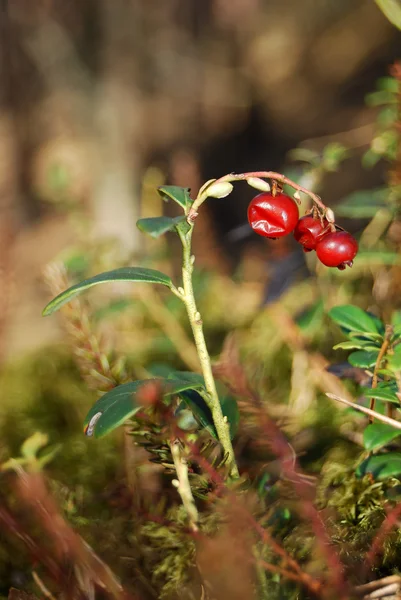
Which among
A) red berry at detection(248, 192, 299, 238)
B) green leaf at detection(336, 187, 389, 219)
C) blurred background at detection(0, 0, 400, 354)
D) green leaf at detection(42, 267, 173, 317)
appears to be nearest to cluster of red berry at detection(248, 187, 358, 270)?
red berry at detection(248, 192, 299, 238)

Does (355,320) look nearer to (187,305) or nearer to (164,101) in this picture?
(187,305)

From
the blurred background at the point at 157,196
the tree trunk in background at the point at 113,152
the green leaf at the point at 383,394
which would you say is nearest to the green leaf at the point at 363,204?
the blurred background at the point at 157,196

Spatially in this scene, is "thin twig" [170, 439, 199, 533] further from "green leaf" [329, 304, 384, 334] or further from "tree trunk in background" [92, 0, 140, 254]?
"tree trunk in background" [92, 0, 140, 254]

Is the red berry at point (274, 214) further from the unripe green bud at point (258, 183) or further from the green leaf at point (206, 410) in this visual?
the green leaf at point (206, 410)

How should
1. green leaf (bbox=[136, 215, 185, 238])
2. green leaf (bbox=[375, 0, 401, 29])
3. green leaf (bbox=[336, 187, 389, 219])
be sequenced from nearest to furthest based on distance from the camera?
green leaf (bbox=[136, 215, 185, 238])
green leaf (bbox=[375, 0, 401, 29])
green leaf (bbox=[336, 187, 389, 219])

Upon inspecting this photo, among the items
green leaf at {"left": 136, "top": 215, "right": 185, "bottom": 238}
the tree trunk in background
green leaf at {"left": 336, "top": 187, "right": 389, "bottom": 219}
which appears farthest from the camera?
the tree trunk in background

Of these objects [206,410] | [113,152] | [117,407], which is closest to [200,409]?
[206,410]

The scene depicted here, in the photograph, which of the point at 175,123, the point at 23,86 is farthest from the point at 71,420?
the point at 175,123
